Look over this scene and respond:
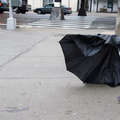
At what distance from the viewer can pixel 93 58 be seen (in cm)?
456

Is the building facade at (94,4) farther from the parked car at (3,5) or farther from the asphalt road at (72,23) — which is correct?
the asphalt road at (72,23)

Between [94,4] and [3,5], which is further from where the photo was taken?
[94,4]

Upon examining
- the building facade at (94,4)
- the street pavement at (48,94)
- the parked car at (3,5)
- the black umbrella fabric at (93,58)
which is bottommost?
the street pavement at (48,94)

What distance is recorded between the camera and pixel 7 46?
29.1ft

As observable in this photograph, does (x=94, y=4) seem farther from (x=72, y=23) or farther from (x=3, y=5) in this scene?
(x=72, y=23)

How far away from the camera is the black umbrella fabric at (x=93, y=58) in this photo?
441 centimetres

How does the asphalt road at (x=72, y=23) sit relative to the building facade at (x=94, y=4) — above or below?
below

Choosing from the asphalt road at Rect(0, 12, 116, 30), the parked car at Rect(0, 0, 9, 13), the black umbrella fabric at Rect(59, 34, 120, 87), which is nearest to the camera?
the black umbrella fabric at Rect(59, 34, 120, 87)

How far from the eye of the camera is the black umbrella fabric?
14.5 feet

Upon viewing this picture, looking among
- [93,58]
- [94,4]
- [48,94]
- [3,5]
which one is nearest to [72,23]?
[3,5]

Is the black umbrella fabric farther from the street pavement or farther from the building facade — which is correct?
the building facade

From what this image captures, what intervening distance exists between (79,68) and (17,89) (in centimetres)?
127

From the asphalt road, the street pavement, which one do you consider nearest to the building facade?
the asphalt road

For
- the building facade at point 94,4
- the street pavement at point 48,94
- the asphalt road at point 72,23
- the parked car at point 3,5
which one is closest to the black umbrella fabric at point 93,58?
the street pavement at point 48,94
